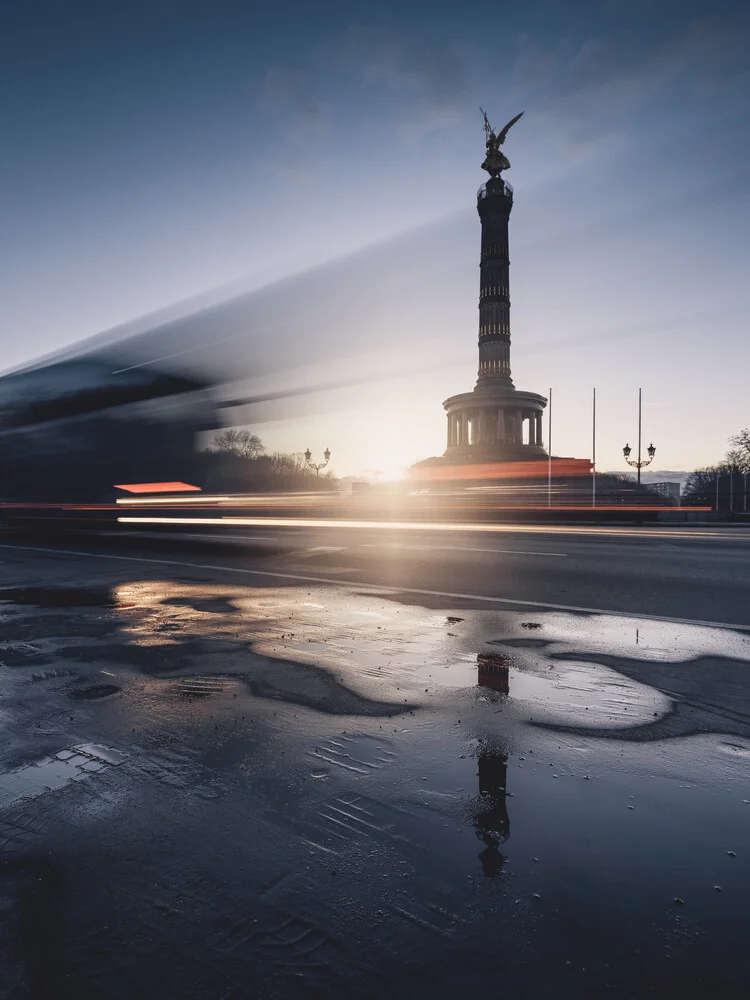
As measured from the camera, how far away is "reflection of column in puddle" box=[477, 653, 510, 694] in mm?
3996

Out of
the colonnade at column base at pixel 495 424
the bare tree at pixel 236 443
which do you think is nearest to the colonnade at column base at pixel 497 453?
the colonnade at column base at pixel 495 424

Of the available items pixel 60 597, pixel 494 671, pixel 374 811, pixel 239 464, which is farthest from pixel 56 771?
pixel 239 464

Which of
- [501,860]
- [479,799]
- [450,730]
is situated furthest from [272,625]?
[501,860]

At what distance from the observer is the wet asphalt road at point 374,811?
1.60 metres

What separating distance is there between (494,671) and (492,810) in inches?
80.1

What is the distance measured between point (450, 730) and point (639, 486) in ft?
138

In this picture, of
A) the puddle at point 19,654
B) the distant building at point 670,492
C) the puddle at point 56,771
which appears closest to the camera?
the puddle at point 56,771

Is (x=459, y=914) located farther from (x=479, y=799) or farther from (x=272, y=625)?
(x=272, y=625)

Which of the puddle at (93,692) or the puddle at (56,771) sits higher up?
the puddle at (56,771)

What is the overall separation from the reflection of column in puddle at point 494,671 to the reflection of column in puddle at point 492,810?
1.09m

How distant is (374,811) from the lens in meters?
2.36

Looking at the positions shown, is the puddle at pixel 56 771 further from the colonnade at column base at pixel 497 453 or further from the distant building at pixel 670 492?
the colonnade at column base at pixel 497 453

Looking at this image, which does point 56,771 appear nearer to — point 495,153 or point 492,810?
point 492,810

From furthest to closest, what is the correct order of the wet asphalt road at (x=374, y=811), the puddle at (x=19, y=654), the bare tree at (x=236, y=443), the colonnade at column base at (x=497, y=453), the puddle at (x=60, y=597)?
the colonnade at column base at (x=497, y=453)
the bare tree at (x=236, y=443)
the puddle at (x=60, y=597)
the puddle at (x=19, y=654)
the wet asphalt road at (x=374, y=811)
